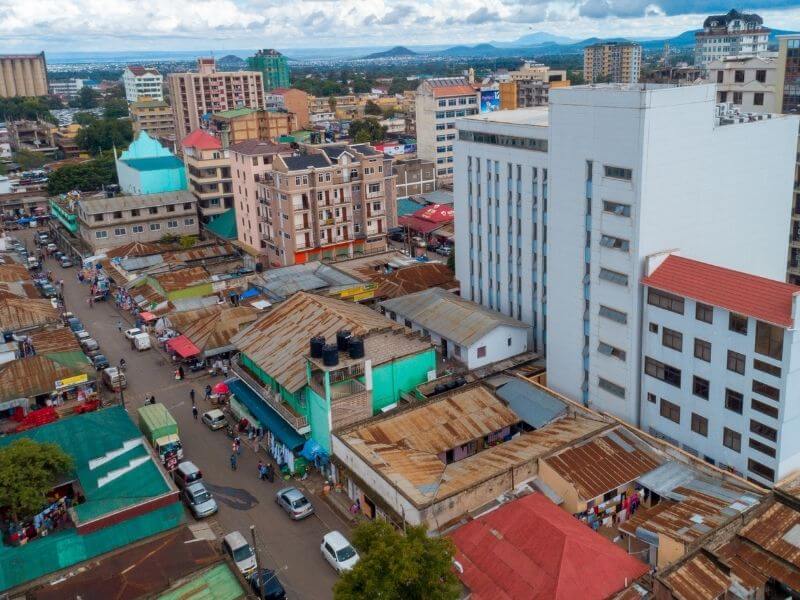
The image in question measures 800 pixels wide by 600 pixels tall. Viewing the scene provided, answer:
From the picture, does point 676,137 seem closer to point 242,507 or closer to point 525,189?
point 525,189

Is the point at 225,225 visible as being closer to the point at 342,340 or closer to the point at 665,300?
the point at 342,340

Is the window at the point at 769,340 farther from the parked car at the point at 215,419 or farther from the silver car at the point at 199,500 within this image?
the parked car at the point at 215,419

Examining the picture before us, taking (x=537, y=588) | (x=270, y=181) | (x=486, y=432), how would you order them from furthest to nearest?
(x=270, y=181), (x=486, y=432), (x=537, y=588)

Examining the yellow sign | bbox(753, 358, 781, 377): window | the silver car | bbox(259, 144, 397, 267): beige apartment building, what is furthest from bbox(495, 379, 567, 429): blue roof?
bbox(259, 144, 397, 267): beige apartment building

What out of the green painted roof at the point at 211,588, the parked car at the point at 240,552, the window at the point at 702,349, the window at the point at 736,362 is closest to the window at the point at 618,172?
the window at the point at 702,349

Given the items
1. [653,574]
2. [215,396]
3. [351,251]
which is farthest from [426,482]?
[351,251]

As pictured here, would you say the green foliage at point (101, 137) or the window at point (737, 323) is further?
the green foliage at point (101, 137)

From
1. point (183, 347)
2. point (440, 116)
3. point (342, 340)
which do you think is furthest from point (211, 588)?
point (440, 116)
